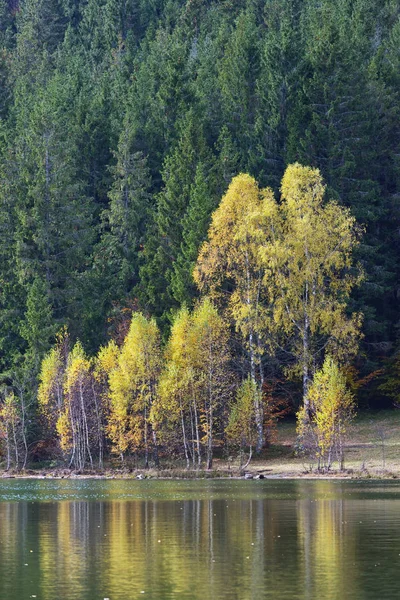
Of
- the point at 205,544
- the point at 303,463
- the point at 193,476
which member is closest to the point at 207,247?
the point at 193,476

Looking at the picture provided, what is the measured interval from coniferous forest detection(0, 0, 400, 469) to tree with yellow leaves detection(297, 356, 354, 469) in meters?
0.19

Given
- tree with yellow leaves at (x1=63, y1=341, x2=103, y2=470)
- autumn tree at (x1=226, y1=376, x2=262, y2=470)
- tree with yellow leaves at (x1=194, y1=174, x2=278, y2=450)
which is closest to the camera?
autumn tree at (x1=226, y1=376, x2=262, y2=470)

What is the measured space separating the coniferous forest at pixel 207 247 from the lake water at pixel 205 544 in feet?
54.8

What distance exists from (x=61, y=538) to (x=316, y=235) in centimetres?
4057

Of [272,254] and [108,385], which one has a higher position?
[272,254]

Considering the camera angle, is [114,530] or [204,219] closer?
[114,530]

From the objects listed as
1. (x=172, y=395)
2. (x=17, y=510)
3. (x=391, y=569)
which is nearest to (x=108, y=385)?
(x=172, y=395)

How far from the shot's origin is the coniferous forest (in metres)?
76.3

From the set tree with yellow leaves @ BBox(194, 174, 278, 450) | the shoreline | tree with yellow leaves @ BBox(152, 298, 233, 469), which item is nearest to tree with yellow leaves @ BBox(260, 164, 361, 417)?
tree with yellow leaves @ BBox(194, 174, 278, 450)

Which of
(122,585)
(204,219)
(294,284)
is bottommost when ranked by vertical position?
(122,585)

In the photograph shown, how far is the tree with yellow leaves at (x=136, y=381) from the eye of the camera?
251ft

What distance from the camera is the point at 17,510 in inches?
1955

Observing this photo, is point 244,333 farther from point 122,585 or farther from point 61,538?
point 122,585

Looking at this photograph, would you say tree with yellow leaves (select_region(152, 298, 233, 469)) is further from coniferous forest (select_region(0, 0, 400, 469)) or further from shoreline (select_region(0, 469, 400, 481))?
shoreline (select_region(0, 469, 400, 481))
